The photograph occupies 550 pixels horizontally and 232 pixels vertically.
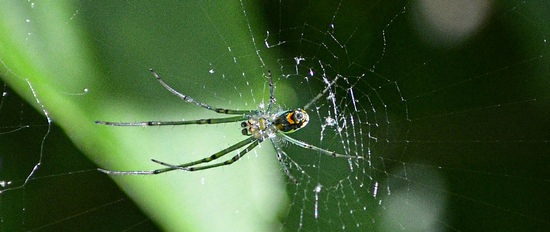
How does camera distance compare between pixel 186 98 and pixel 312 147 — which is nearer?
pixel 186 98

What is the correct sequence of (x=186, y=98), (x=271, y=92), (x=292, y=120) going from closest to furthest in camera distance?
(x=186, y=98)
(x=271, y=92)
(x=292, y=120)

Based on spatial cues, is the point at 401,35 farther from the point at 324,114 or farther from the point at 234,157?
the point at 234,157

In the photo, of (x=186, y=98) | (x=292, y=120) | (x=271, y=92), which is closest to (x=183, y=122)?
(x=186, y=98)

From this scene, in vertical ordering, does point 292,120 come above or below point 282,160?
above

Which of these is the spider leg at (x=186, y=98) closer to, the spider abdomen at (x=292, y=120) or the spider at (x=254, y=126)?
the spider at (x=254, y=126)

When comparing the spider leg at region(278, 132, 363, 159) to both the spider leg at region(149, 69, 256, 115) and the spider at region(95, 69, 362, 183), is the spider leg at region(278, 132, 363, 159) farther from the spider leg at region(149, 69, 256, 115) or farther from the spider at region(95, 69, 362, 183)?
the spider leg at region(149, 69, 256, 115)

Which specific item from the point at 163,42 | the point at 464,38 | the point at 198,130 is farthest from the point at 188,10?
the point at 464,38

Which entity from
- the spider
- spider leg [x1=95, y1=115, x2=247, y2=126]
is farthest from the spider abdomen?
spider leg [x1=95, y1=115, x2=247, y2=126]

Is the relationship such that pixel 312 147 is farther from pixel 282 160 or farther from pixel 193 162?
pixel 193 162
